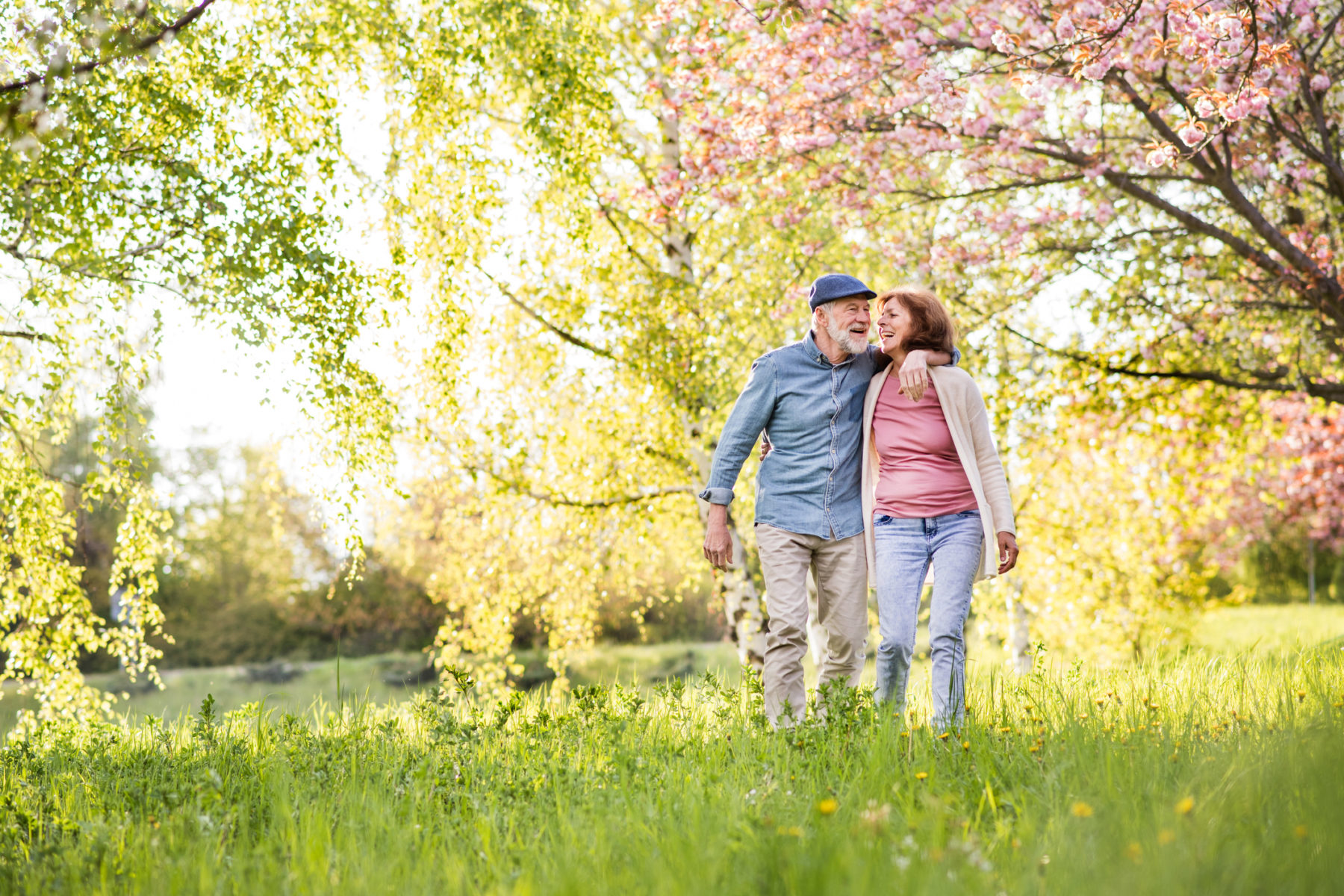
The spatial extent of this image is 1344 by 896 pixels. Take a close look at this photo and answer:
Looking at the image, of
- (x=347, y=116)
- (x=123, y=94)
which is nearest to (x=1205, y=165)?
(x=347, y=116)

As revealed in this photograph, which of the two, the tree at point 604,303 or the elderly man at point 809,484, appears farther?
the tree at point 604,303

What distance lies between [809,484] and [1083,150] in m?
4.67

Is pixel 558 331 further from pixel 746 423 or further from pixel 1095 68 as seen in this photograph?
pixel 1095 68

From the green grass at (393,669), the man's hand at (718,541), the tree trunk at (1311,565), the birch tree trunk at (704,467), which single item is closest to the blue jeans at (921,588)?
the man's hand at (718,541)

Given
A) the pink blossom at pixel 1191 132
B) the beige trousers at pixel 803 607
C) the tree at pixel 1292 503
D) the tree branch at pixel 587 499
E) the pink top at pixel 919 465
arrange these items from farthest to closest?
the tree at pixel 1292 503 < the tree branch at pixel 587 499 < the pink blossom at pixel 1191 132 < the beige trousers at pixel 803 607 < the pink top at pixel 919 465

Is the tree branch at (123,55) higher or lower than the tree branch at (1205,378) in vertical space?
higher

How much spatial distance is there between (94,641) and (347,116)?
14.4 ft

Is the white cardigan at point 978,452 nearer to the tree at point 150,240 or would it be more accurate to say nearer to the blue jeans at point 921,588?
the blue jeans at point 921,588

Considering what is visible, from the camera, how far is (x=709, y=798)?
2.81 m

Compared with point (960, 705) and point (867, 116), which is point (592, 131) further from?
point (960, 705)

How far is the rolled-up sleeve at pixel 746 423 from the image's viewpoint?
→ 4.23m

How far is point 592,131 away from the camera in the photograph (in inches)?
283

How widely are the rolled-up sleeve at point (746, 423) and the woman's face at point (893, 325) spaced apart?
0.52 meters

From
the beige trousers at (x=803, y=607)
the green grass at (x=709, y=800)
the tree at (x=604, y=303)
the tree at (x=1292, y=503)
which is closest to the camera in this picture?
the green grass at (x=709, y=800)
